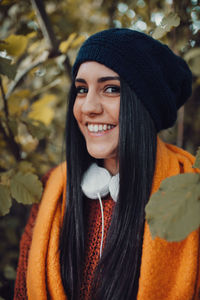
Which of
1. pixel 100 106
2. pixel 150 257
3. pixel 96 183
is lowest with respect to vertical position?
pixel 150 257

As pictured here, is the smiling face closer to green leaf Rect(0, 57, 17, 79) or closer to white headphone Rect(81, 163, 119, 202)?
white headphone Rect(81, 163, 119, 202)

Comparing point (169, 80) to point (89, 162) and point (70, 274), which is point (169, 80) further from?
point (70, 274)

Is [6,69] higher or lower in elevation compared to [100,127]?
higher

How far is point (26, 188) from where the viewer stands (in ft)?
3.57

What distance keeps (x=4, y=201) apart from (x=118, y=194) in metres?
0.49

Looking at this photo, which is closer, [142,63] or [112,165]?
[142,63]

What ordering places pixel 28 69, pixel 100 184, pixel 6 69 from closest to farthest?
pixel 6 69 → pixel 100 184 → pixel 28 69

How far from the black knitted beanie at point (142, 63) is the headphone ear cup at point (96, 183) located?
36 centimetres

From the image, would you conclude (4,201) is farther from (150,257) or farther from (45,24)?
(45,24)

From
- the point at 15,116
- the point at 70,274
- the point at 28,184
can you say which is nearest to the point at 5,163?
the point at 15,116

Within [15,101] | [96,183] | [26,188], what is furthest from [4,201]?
[15,101]

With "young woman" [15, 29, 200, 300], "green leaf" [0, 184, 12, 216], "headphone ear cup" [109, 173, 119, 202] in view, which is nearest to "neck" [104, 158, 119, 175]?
"young woman" [15, 29, 200, 300]

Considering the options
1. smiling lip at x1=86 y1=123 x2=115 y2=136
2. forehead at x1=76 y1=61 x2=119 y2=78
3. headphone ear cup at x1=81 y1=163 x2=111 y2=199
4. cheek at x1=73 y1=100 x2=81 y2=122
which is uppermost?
Result: forehead at x1=76 y1=61 x2=119 y2=78

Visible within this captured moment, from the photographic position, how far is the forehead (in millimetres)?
1021
